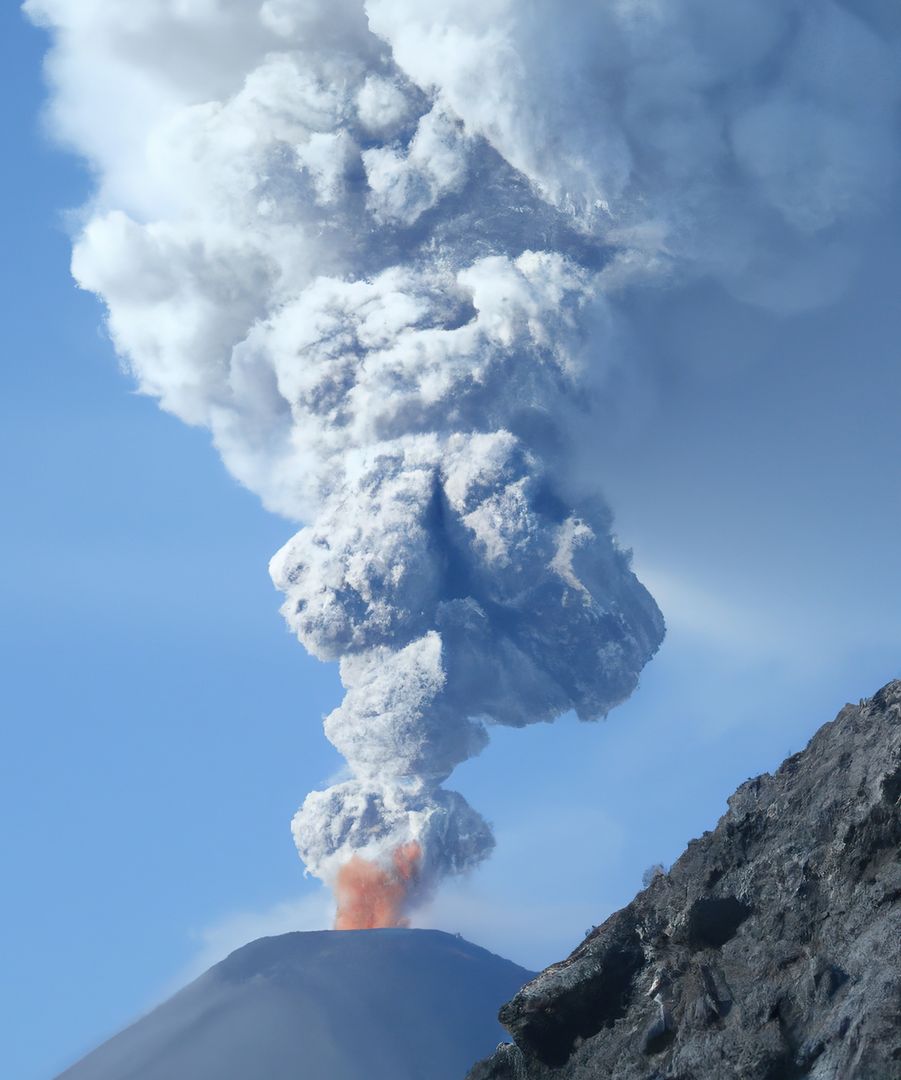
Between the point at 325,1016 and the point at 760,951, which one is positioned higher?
the point at 325,1016

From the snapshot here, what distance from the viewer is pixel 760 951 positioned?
17891 mm

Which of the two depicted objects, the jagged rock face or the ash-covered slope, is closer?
the jagged rock face

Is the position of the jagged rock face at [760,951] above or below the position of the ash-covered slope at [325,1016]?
below

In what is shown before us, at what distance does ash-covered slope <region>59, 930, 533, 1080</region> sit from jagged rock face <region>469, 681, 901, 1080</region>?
125 ft

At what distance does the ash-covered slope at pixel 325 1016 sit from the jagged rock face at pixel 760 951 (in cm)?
3796

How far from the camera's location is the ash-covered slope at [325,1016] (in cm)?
5566

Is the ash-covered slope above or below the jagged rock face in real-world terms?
above

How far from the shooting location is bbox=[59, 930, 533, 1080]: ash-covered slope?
55.7 metres

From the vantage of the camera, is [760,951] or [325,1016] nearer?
[760,951]

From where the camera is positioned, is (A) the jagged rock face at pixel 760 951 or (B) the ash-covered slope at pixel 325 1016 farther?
(B) the ash-covered slope at pixel 325 1016

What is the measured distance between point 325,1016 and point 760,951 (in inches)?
1752

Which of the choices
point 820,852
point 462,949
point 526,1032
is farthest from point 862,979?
point 462,949

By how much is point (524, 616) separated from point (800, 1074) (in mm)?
46527

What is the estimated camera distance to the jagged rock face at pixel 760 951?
15.9 metres
